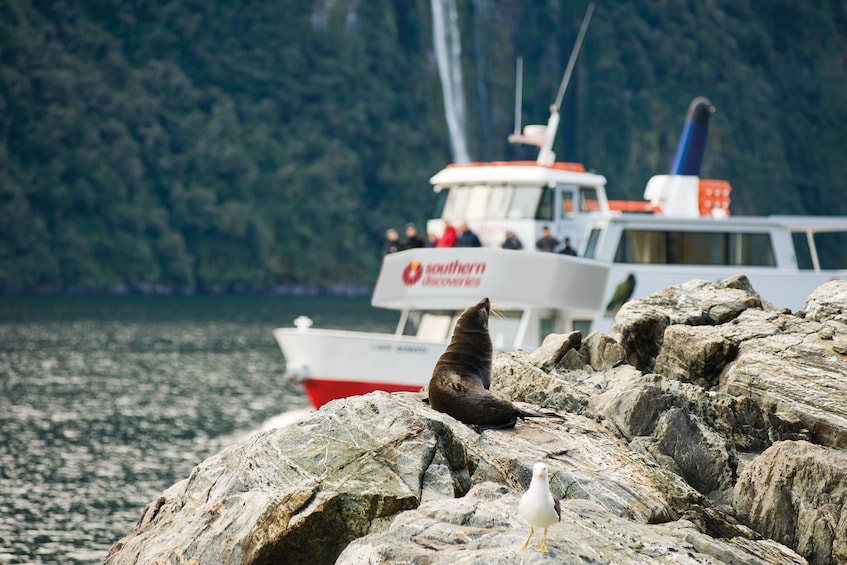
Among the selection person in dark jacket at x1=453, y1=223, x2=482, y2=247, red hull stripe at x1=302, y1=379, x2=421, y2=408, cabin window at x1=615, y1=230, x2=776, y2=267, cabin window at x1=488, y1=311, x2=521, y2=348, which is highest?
cabin window at x1=615, y1=230, x2=776, y2=267

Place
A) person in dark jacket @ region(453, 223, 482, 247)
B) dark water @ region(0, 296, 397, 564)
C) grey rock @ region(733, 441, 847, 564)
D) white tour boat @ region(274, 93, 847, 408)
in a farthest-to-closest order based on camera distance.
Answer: person in dark jacket @ region(453, 223, 482, 247)
white tour boat @ region(274, 93, 847, 408)
dark water @ region(0, 296, 397, 564)
grey rock @ region(733, 441, 847, 564)

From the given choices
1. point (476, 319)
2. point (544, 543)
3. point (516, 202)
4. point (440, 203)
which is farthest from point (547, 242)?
point (544, 543)

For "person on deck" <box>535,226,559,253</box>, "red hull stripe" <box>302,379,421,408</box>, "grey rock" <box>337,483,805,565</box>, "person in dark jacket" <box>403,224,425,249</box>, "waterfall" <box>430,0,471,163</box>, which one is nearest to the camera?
"grey rock" <box>337,483,805,565</box>

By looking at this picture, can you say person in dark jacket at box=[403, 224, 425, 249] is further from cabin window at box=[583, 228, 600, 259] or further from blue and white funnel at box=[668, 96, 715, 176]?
blue and white funnel at box=[668, 96, 715, 176]

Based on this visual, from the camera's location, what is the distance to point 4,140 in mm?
100625

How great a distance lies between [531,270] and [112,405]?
59.4 ft

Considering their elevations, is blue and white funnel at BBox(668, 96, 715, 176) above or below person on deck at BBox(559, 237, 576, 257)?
above

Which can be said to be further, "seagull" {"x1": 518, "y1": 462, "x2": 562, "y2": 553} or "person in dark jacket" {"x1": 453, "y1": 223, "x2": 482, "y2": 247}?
"person in dark jacket" {"x1": 453, "y1": 223, "x2": 482, "y2": 247}

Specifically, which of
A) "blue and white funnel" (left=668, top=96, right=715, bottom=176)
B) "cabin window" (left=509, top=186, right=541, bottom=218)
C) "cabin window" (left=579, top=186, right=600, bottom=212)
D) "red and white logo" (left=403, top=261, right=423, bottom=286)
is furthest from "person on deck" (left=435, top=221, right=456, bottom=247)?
"blue and white funnel" (left=668, top=96, right=715, bottom=176)

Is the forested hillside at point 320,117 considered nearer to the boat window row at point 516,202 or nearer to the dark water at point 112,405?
the dark water at point 112,405

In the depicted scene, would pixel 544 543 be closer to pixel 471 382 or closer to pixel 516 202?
pixel 471 382

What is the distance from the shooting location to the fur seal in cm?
1197

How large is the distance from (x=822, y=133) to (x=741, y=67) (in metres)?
10.8

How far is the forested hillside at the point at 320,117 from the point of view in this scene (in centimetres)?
10288
